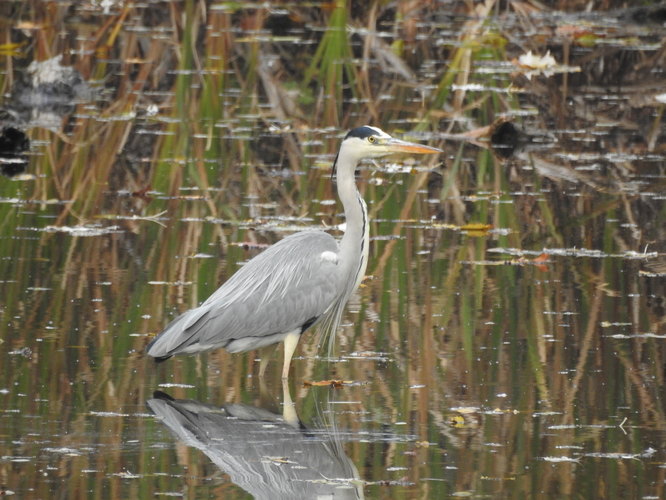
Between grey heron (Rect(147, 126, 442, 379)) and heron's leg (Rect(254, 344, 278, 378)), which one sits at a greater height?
grey heron (Rect(147, 126, 442, 379))

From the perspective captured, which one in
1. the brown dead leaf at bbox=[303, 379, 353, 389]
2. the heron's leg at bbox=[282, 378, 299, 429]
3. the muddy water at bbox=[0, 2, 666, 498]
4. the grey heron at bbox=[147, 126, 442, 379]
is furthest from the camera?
the grey heron at bbox=[147, 126, 442, 379]

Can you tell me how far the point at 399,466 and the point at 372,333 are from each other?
1.86 m

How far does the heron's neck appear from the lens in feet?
22.2

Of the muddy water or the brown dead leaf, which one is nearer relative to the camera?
the muddy water

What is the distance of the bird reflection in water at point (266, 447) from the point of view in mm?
4977

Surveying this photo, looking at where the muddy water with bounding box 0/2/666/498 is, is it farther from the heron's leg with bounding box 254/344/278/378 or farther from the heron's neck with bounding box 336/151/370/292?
the heron's neck with bounding box 336/151/370/292

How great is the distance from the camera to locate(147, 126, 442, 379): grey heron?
639 centimetres

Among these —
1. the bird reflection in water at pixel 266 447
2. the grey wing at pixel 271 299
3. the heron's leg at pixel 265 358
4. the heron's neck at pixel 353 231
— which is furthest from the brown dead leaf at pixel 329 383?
the heron's neck at pixel 353 231

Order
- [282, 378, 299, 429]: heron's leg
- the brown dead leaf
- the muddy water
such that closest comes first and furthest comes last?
the muddy water
[282, 378, 299, 429]: heron's leg
the brown dead leaf

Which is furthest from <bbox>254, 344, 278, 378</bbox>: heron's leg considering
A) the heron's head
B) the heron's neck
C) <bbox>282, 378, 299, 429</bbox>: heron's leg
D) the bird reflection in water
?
the heron's head

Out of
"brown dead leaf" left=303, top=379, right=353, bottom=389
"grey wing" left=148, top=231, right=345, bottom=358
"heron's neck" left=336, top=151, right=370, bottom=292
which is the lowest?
"brown dead leaf" left=303, top=379, right=353, bottom=389

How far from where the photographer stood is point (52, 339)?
261 inches

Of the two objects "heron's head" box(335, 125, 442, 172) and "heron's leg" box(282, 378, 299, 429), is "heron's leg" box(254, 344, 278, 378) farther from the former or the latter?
"heron's head" box(335, 125, 442, 172)

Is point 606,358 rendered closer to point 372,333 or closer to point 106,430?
point 372,333
